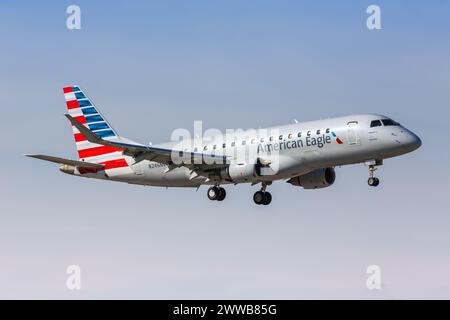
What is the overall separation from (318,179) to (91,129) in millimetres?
17641

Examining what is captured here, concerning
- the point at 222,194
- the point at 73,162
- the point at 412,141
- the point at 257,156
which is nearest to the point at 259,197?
A: the point at 222,194

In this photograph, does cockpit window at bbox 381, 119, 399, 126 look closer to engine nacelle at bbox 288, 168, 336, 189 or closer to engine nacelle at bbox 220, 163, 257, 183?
engine nacelle at bbox 288, 168, 336, 189

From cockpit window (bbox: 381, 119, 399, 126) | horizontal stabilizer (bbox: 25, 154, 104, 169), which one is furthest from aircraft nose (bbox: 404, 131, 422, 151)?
horizontal stabilizer (bbox: 25, 154, 104, 169)

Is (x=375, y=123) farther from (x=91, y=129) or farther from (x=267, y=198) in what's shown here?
(x=91, y=129)

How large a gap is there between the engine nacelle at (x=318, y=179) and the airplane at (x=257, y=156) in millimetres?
68

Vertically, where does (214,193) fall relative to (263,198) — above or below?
above

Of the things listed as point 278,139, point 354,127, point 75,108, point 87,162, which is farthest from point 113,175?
point 354,127

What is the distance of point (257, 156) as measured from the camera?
64625 millimetres

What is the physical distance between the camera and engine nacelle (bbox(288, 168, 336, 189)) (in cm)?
6850

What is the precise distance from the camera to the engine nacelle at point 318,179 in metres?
68.5

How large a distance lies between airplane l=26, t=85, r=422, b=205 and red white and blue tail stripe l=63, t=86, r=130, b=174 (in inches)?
3.8

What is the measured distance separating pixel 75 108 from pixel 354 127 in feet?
79.0

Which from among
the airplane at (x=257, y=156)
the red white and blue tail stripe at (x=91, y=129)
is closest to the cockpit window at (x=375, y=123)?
the airplane at (x=257, y=156)

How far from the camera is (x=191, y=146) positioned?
69.4 meters
